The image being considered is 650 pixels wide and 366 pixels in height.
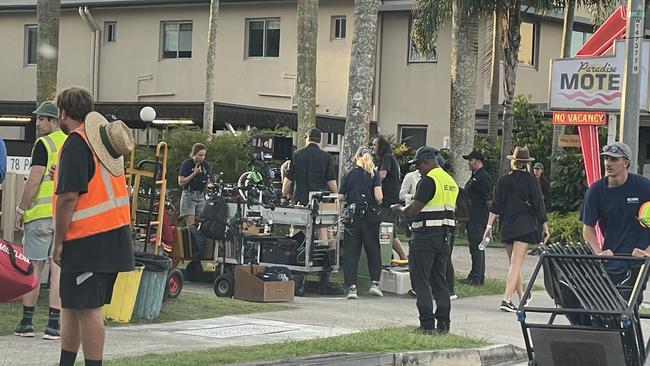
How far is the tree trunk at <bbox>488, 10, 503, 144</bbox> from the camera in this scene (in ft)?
99.3

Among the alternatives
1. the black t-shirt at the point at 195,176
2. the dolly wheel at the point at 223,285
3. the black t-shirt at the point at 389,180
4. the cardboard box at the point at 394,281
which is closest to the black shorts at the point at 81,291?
the dolly wheel at the point at 223,285

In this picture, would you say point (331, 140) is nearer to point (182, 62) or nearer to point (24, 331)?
point (182, 62)

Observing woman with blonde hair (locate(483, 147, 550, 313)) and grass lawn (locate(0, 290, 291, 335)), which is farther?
woman with blonde hair (locate(483, 147, 550, 313))

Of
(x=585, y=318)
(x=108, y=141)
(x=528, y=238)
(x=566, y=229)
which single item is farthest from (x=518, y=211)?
(x=566, y=229)

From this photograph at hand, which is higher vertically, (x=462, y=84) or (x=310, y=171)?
(x=462, y=84)

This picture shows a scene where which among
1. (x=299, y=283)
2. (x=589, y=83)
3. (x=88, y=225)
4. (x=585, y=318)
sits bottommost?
(x=299, y=283)

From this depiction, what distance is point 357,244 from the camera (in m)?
15.0

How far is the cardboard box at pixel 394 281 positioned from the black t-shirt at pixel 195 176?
13.3 feet

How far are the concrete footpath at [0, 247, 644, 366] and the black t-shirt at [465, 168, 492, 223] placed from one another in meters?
1.29

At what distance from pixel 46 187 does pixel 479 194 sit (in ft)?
26.0

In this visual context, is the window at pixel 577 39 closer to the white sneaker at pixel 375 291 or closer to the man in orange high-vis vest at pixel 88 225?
the white sneaker at pixel 375 291

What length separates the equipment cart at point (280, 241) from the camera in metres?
14.7

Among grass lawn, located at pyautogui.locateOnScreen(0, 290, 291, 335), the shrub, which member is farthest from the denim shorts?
the shrub

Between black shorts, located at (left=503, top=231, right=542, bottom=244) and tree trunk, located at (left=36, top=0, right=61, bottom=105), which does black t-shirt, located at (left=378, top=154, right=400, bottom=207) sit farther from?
tree trunk, located at (left=36, top=0, right=61, bottom=105)
